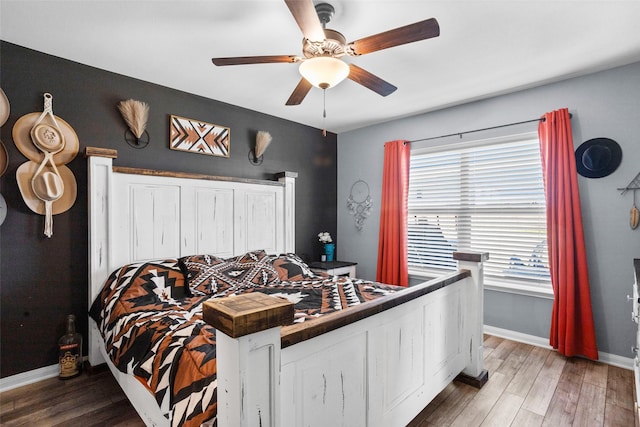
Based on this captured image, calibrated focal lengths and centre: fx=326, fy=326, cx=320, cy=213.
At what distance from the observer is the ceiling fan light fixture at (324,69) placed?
186 cm

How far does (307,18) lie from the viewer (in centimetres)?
155

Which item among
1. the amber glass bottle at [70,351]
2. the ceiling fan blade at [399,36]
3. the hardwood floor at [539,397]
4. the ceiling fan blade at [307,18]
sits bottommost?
the hardwood floor at [539,397]

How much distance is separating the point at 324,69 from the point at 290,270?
1.93 meters

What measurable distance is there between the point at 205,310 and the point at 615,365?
11.1ft

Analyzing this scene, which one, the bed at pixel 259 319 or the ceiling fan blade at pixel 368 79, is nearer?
the bed at pixel 259 319

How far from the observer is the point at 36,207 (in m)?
2.39

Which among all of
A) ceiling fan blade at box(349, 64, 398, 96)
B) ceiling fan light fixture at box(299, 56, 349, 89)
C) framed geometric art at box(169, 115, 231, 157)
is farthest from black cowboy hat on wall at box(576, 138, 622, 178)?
framed geometric art at box(169, 115, 231, 157)

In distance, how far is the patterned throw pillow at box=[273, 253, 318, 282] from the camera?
312cm

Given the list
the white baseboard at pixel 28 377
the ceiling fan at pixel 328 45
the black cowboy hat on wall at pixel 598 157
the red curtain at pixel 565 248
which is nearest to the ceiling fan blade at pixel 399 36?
the ceiling fan at pixel 328 45

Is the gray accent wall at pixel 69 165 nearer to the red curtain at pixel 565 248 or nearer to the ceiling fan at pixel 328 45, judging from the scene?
the ceiling fan at pixel 328 45

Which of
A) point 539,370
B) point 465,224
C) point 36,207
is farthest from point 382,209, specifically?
point 36,207

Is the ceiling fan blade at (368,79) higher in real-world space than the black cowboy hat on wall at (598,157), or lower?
higher

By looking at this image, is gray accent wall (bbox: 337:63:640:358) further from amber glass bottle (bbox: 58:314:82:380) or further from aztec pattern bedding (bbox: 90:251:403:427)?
amber glass bottle (bbox: 58:314:82:380)

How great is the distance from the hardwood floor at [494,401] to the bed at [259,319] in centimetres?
15
